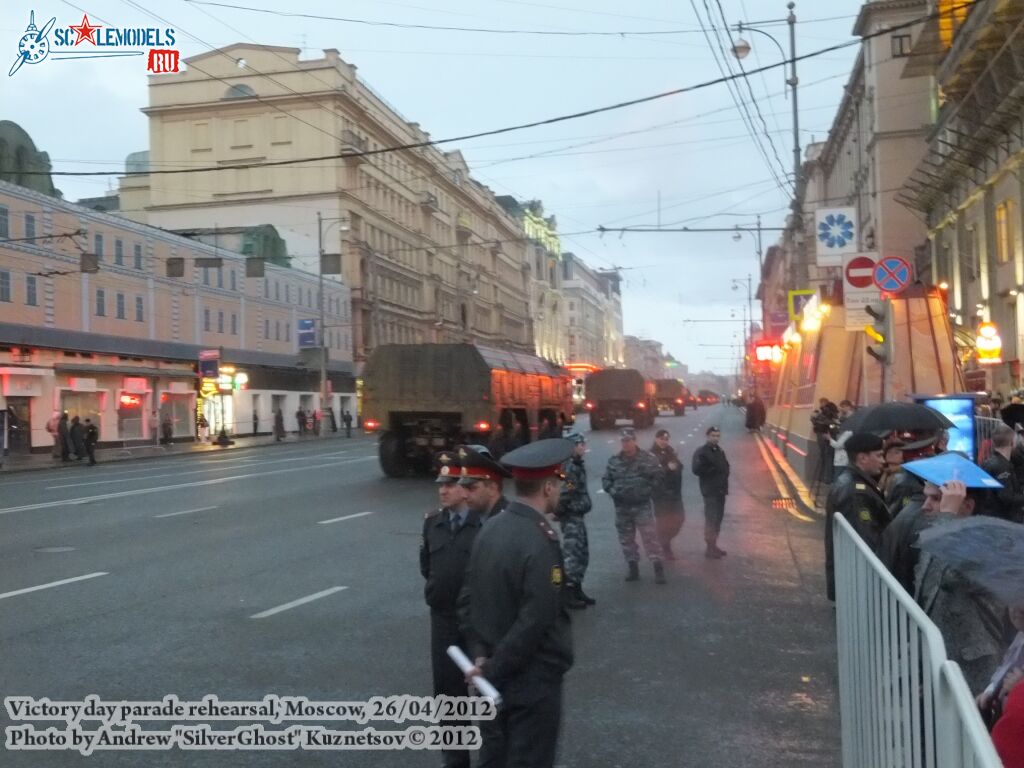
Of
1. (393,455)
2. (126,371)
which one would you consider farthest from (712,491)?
(126,371)

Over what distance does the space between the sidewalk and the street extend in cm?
1914

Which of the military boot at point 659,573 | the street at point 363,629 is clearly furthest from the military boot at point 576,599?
the military boot at point 659,573

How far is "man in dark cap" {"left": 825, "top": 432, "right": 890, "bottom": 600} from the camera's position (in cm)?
690

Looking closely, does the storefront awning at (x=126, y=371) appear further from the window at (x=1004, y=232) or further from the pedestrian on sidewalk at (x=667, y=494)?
the pedestrian on sidewalk at (x=667, y=494)

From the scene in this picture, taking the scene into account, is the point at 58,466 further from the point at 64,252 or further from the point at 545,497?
the point at 545,497

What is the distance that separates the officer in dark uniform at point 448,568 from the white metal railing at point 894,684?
1782 millimetres

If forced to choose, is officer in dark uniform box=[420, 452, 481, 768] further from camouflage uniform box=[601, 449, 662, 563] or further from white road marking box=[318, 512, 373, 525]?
white road marking box=[318, 512, 373, 525]

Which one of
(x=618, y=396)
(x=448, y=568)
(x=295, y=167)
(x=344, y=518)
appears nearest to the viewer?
(x=448, y=568)

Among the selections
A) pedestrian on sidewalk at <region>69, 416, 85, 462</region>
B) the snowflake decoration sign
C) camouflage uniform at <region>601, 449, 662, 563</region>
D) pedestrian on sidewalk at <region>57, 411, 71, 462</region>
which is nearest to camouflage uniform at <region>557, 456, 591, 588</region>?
camouflage uniform at <region>601, 449, 662, 563</region>

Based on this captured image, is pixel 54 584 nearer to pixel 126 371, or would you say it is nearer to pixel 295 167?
pixel 126 371

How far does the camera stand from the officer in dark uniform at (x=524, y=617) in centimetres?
414

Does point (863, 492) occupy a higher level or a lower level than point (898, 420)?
lower

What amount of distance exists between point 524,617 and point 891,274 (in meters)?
11.8

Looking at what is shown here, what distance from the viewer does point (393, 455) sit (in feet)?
80.9
